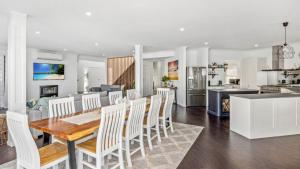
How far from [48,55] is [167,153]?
7.82 meters

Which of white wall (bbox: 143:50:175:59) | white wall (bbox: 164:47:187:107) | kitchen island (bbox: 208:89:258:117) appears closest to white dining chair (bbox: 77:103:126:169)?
kitchen island (bbox: 208:89:258:117)

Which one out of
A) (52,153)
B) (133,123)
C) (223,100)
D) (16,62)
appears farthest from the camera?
(223,100)

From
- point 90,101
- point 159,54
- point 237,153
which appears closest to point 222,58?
point 159,54

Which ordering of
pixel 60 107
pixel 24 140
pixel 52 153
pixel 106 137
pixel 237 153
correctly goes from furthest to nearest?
pixel 237 153
pixel 60 107
pixel 106 137
pixel 52 153
pixel 24 140

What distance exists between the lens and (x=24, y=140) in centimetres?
179

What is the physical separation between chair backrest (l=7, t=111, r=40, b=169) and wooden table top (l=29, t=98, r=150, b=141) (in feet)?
0.86

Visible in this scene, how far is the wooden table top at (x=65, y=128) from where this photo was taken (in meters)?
1.93

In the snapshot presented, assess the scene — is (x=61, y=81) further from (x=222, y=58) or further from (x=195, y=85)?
(x=222, y=58)

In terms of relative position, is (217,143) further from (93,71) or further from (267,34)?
(93,71)

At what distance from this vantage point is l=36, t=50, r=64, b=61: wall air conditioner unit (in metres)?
8.05

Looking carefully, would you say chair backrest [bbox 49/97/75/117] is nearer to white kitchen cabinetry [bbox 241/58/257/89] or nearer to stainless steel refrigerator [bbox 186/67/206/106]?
stainless steel refrigerator [bbox 186/67/206/106]

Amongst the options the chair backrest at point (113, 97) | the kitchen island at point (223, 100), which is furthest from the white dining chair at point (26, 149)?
the kitchen island at point (223, 100)

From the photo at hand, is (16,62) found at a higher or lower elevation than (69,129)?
higher

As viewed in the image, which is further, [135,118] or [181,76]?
[181,76]
